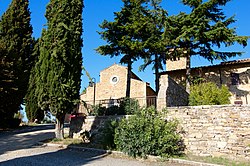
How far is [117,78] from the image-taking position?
29719mm

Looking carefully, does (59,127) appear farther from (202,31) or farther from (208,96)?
(202,31)

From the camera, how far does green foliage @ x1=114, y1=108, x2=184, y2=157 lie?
363 inches

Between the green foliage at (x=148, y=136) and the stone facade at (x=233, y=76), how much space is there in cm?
1318

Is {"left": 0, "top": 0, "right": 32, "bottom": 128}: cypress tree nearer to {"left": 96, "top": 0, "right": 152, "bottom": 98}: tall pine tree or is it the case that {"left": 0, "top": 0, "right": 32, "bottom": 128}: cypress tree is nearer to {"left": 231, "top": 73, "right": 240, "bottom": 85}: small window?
{"left": 96, "top": 0, "right": 152, "bottom": 98}: tall pine tree

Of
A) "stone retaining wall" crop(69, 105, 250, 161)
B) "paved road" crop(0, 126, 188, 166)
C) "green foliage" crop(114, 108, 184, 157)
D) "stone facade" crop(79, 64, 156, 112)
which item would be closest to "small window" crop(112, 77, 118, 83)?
"stone facade" crop(79, 64, 156, 112)

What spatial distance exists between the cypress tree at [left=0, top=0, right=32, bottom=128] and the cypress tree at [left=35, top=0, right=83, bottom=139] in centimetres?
682

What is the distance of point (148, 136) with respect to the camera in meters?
9.20

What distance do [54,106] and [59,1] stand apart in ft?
19.8

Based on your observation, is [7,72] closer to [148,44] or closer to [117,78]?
[148,44]

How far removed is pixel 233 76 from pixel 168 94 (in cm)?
1335

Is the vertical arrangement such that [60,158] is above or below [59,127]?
below

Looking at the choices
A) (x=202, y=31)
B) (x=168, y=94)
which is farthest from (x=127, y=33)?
(x=168, y=94)

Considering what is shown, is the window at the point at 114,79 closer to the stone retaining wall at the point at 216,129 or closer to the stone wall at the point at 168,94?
the stone wall at the point at 168,94

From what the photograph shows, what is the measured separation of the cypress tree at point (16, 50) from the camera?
18969mm
